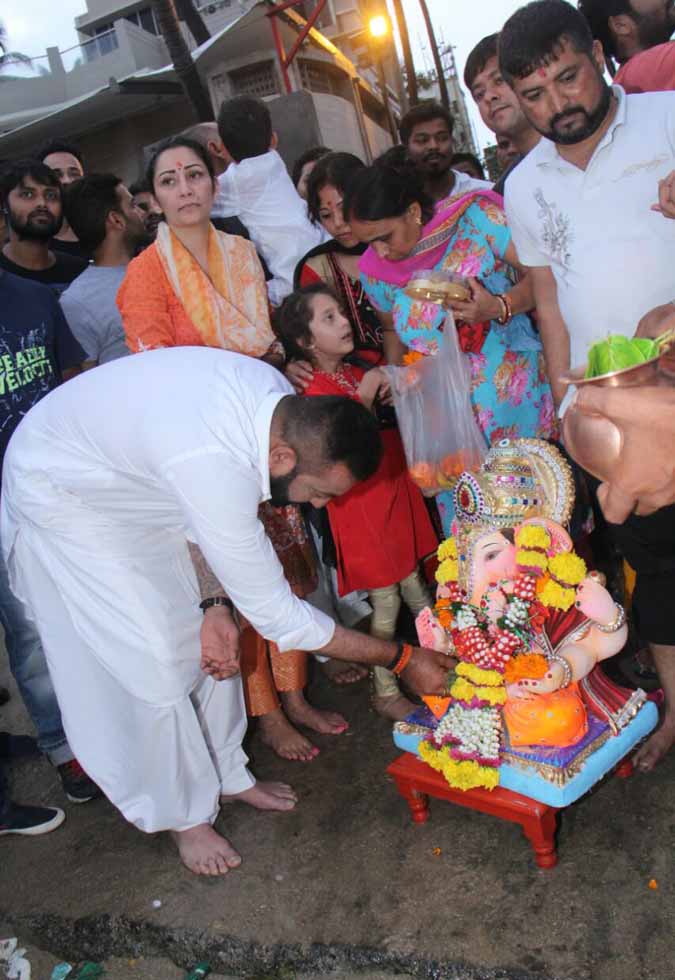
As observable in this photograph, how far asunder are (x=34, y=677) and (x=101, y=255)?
1.91 metres

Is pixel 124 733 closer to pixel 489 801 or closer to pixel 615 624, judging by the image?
pixel 489 801

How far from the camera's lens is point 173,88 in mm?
14438

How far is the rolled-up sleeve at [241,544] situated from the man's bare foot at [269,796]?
0.89 metres

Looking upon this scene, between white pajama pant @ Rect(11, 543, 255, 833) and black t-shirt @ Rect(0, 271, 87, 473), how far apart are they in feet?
2.50

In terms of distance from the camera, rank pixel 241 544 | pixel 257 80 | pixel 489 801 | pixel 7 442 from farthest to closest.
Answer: pixel 257 80, pixel 7 442, pixel 489 801, pixel 241 544

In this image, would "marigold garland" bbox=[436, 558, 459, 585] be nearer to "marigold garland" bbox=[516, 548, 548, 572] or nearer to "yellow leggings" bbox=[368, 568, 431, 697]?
"marigold garland" bbox=[516, 548, 548, 572]

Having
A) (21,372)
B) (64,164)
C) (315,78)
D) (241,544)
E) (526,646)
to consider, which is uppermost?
(315,78)

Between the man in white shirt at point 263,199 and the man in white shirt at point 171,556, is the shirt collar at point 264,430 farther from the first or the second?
the man in white shirt at point 263,199

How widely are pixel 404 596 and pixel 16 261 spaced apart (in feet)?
7.93

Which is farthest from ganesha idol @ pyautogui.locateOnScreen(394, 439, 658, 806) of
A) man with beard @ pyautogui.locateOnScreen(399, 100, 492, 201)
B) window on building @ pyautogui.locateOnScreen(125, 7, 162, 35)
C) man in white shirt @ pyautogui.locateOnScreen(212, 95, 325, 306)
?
window on building @ pyautogui.locateOnScreen(125, 7, 162, 35)

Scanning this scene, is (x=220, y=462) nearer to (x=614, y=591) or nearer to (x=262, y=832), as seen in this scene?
(x=262, y=832)

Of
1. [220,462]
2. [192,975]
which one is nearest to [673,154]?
[220,462]

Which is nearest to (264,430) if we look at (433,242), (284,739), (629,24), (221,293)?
(433,242)

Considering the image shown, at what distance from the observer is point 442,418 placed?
2.90 meters
